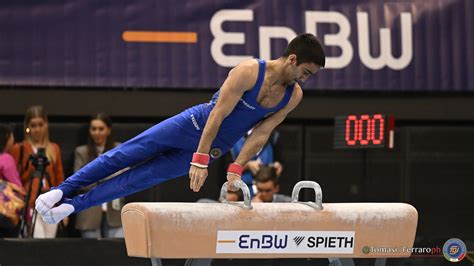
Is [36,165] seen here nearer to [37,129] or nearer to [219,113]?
[37,129]

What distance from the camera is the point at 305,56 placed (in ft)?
21.5

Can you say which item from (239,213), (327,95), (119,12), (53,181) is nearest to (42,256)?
(53,181)

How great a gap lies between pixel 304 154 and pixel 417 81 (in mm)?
1415

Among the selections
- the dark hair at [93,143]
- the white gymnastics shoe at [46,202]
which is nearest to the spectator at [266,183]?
the dark hair at [93,143]

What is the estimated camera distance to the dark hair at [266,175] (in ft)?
29.9

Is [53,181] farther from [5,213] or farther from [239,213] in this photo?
[239,213]

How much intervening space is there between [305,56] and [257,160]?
338 cm

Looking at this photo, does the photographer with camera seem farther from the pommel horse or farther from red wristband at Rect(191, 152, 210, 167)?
the pommel horse

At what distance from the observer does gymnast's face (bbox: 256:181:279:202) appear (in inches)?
358

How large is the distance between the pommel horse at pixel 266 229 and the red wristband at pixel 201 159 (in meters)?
0.21

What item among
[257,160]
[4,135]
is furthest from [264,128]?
[4,135]

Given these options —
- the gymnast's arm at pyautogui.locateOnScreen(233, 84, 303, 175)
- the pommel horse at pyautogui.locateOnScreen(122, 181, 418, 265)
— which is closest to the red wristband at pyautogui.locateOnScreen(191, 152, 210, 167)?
the pommel horse at pyautogui.locateOnScreen(122, 181, 418, 265)

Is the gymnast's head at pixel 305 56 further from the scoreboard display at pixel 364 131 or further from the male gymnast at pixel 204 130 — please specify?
the scoreboard display at pixel 364 131

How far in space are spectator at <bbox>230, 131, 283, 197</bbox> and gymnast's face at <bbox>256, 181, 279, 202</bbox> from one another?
307 mm
